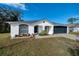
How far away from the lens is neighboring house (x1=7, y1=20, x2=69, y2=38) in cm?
758

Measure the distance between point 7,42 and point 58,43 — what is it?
1.04 meters

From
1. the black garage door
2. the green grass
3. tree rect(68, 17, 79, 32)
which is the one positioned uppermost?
tree rect(68, 17, 79, 32)

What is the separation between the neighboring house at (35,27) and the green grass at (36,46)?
16 centimetres

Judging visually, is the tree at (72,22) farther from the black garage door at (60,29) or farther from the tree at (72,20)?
the black garage door at (60,29)

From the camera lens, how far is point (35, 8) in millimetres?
7504

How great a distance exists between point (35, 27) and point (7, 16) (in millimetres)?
611

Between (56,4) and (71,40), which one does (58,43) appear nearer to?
(71,40)

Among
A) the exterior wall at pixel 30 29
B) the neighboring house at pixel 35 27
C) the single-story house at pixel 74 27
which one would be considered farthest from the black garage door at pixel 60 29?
the exterior wall at pixel 30 29

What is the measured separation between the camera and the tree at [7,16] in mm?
7523

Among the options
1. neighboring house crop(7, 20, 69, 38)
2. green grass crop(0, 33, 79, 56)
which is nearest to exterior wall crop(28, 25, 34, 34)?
neighboring house crop(7, 20, 69, 38)

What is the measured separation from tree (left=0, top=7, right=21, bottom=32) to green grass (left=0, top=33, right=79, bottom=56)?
0.18m

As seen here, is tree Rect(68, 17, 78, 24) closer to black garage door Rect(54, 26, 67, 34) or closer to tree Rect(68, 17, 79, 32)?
tree Rect(68, 17, 79, 32)

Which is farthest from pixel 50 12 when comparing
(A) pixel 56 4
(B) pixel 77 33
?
(B) pixel 77 33

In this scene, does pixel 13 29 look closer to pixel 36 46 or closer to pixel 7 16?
pixel 7 16
